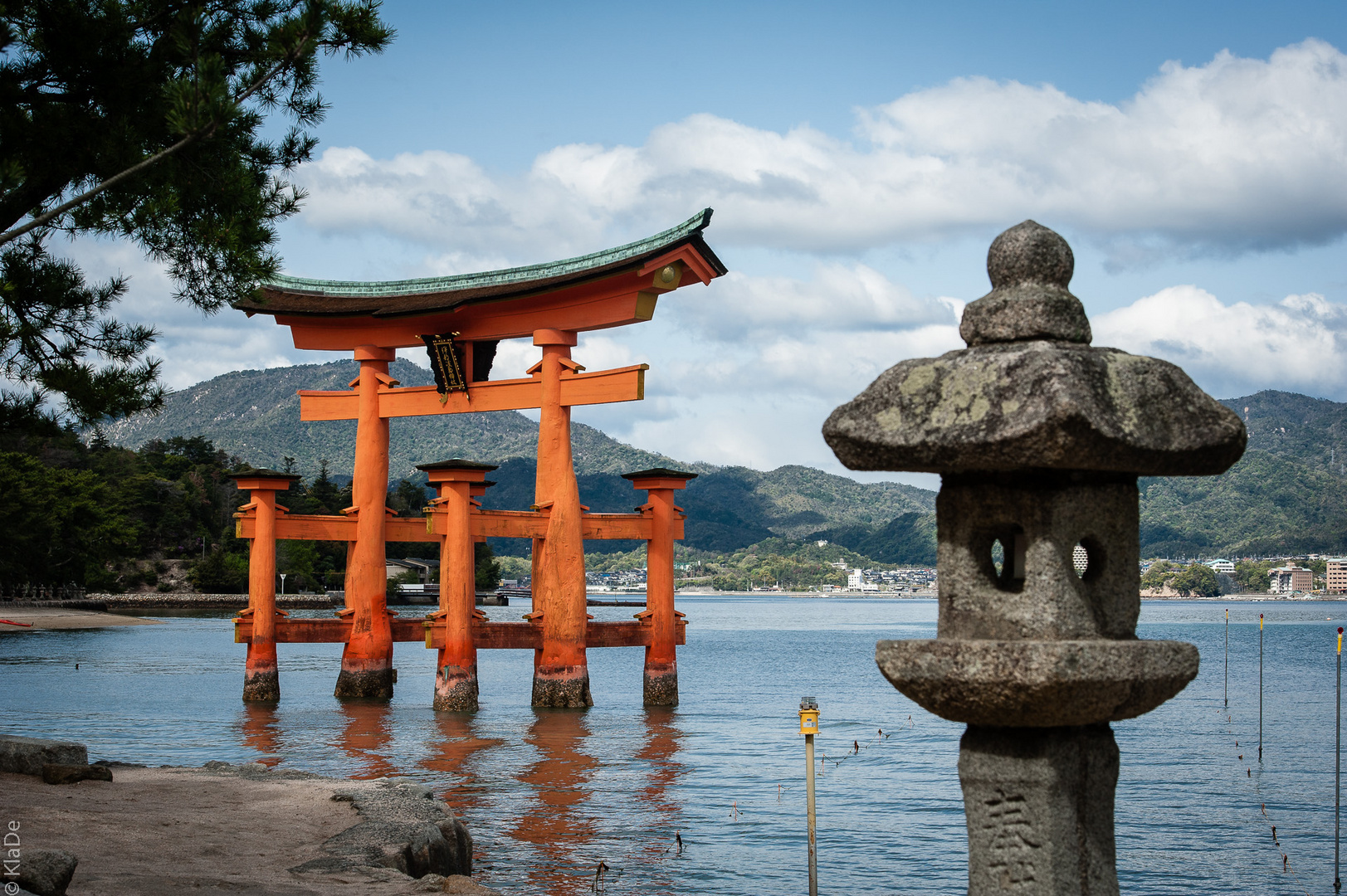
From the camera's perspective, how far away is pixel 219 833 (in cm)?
923

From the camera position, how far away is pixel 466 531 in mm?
20750

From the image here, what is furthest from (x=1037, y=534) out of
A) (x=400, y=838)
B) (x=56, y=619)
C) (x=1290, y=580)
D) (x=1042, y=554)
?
(x=1290, y=580)

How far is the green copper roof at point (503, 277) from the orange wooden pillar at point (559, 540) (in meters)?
1.19

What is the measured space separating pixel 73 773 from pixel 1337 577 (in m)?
152

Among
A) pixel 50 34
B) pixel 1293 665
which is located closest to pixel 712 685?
pixel 1293 665

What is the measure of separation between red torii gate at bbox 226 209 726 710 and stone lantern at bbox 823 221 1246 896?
14.3 m

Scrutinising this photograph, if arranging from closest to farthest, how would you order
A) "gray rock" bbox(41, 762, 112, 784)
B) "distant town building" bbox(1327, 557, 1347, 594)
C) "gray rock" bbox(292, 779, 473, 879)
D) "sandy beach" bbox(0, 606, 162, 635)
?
"gray rock" bbox(292, 779, 473, 879), "gray rock" bbox(41, 762, 112, 784), "sandy beach" bbox(0, 606, 162, 635), "distant town building" bbox(1327, 557, 1347, 594)

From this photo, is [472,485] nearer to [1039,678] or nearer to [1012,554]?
[1012,554]

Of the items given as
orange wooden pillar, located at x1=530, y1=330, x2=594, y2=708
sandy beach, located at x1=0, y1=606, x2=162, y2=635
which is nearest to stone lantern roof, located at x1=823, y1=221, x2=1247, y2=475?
orange wooden pillar, located at x1=530, y1=330, x2=594, y2=708

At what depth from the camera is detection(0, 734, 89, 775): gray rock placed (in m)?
10.3

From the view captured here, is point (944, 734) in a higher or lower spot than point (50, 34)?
lower

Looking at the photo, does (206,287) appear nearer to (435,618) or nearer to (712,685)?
(435,618)

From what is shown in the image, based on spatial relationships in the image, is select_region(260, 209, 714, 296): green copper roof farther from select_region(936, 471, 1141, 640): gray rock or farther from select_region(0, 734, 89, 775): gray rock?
select_region(936, 471, 1141, 640): gray rock

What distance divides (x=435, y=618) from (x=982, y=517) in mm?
16629
